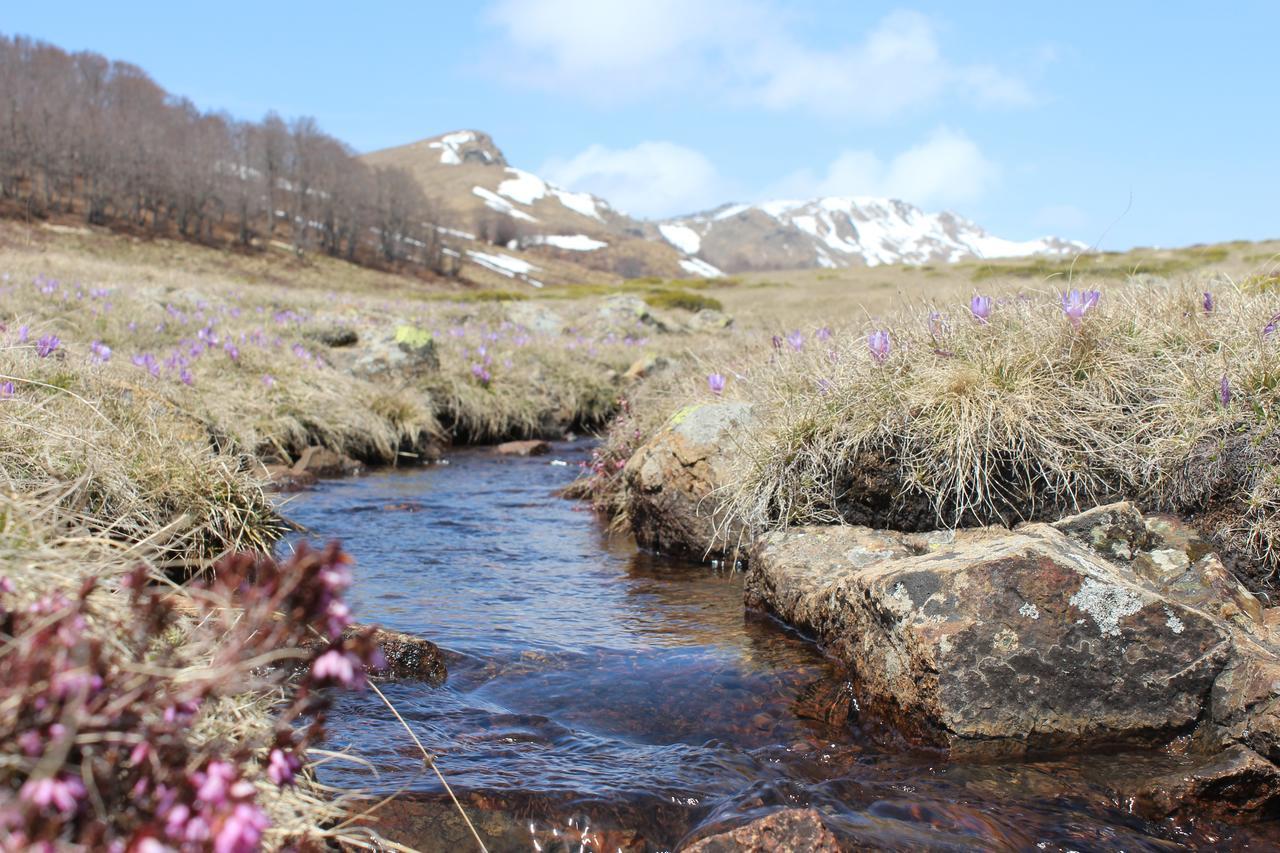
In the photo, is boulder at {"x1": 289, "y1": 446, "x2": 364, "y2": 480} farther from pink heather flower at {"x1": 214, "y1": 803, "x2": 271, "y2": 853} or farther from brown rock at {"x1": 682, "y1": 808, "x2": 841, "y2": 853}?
pink heather flower at {"x1": 214, "y1": 803, "x2": 271, "y2": 853}

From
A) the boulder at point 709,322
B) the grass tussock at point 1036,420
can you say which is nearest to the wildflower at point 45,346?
the grass tussock at point 1036,420

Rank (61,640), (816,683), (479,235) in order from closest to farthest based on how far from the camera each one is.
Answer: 1. (61,640)
2. (816,683)
3. (479,235)

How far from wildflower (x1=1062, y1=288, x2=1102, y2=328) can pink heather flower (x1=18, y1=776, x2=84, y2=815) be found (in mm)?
5358

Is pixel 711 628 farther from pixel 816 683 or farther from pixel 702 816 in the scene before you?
pixel 702 816

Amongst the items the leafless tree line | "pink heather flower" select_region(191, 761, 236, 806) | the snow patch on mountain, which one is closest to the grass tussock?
"pink heather flower" select_region(191, 761, 236, 806)

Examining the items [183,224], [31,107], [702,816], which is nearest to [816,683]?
[702,816]

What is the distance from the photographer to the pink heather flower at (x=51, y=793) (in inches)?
53.6

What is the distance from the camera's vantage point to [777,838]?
8.44ft

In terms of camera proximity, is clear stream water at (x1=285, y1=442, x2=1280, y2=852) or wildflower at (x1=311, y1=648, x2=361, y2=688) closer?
wildflower at (x1=311, y1=648, x2=361, y2=688)

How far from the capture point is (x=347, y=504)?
8070 mm

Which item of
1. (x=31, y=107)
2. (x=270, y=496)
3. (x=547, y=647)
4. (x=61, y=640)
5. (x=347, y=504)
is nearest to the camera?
(x=61, y=640)

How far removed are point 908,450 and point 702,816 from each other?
280 cm

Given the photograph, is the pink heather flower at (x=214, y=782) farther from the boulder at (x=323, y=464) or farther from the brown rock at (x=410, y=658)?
the boulder at (x=323, y=464)

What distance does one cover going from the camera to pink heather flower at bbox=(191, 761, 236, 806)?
58.8 inches
